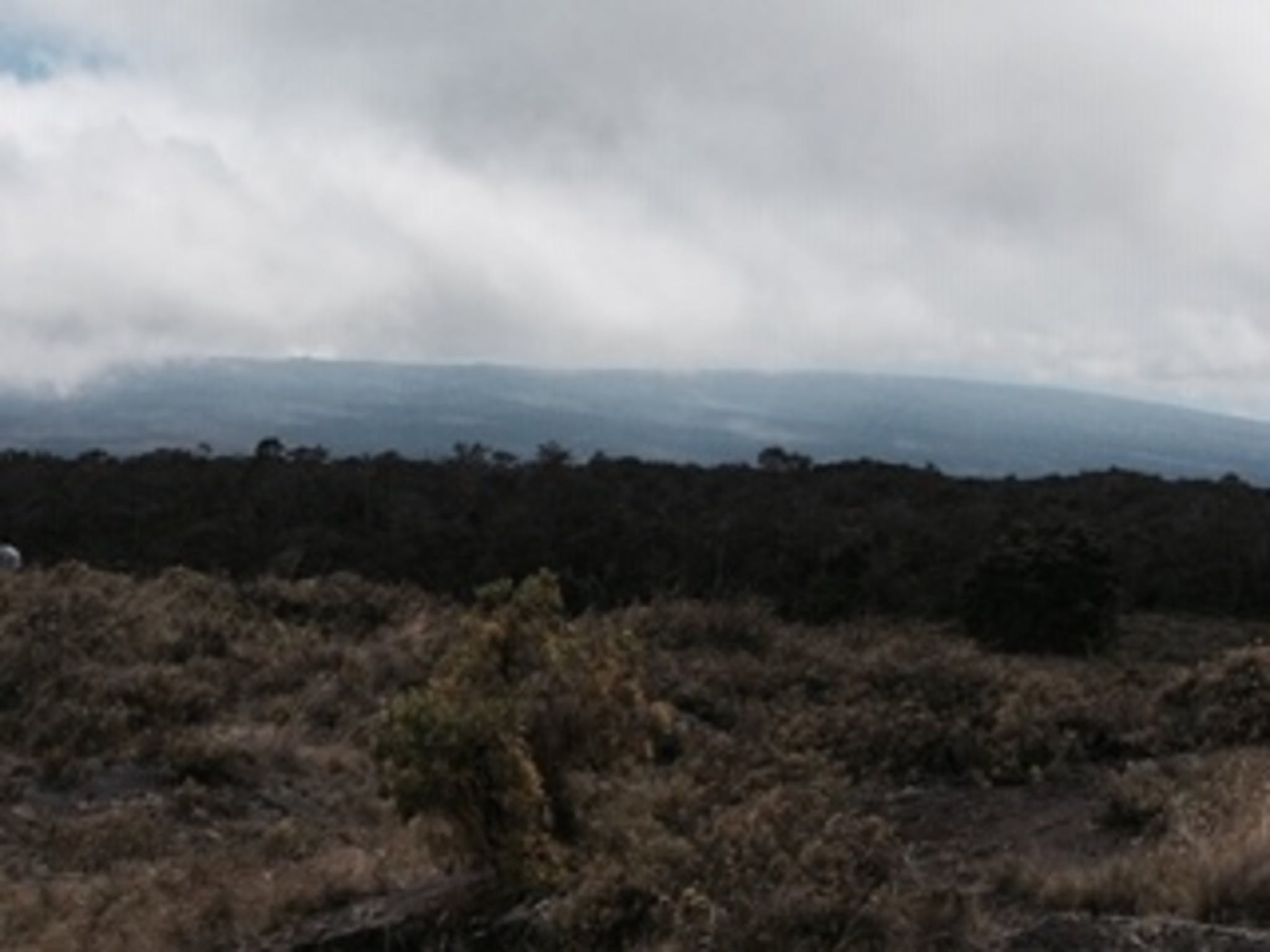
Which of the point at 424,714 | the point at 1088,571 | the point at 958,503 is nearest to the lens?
the point at 424,714

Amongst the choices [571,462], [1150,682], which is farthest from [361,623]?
[571,462]

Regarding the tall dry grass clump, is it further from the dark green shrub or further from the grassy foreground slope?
the dark green shrub

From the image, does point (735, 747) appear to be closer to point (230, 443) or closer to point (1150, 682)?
point (1150, 682)

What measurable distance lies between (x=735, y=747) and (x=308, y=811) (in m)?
3.17

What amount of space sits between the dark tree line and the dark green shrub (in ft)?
7.00

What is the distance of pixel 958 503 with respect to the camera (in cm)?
3503

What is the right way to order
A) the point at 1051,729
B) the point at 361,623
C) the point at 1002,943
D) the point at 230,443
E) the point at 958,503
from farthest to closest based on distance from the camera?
the point at 230,443 < the point at 958,503 < the point at 361,623 < the point at 1051,729 < the point at 1002,943

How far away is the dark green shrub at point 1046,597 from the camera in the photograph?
21.3 metres

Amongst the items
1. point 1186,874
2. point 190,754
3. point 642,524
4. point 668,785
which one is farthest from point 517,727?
point 642,524

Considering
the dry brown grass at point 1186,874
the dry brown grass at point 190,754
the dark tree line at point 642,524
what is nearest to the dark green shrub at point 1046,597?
the dark tree line at point 642,524

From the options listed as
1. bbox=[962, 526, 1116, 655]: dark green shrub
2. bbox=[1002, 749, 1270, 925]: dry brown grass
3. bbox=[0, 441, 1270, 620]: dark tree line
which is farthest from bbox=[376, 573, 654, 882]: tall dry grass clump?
bbox=[0, 441, 1270, 620]: dark tree line

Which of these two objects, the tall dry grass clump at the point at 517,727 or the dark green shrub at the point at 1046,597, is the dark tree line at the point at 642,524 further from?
the tall dry grass clump at the point at 517,727

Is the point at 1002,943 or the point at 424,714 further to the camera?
the point at 424,714

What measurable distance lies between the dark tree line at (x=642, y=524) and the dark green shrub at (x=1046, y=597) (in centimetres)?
213
